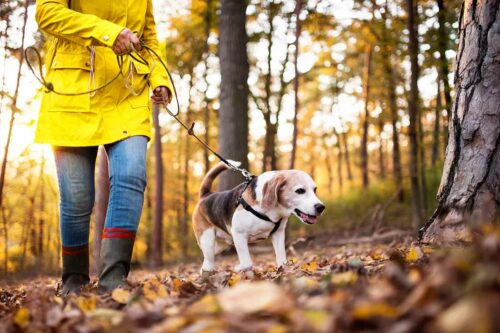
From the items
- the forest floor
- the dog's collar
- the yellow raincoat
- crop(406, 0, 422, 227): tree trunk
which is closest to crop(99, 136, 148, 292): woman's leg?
the yellow raincoat

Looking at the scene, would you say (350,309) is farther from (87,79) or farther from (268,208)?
(268,208)

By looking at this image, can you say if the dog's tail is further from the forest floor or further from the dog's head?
the forest floor

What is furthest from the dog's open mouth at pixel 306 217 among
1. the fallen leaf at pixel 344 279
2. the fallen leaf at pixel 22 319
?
the fallen leaf at pixel 22 319

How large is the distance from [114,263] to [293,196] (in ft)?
6.34

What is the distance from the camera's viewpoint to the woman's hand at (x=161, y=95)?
12.2 ft

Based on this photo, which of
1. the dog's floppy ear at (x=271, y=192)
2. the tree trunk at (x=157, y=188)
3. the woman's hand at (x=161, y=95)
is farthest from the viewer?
the tree trunk at (x=157, y=188)

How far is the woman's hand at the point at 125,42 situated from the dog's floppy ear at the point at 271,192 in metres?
1.86

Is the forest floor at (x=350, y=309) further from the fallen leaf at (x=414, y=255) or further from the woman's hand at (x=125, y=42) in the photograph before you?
the woman's hand at (x=125, y=42)

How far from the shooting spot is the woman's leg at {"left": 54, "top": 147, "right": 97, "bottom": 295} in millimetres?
3379

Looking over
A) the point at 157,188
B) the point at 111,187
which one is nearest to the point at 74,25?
the point at 111,187

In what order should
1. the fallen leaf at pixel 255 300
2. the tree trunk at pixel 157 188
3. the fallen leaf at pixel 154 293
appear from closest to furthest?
the fallen leaf at pixel 255 300, the fallen leaf at pixel 154 293, the tree trunk at pixel 157 188

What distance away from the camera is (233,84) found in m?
8.94

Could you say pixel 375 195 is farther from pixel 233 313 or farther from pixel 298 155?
pixel 298 155

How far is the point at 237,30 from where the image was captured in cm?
905
